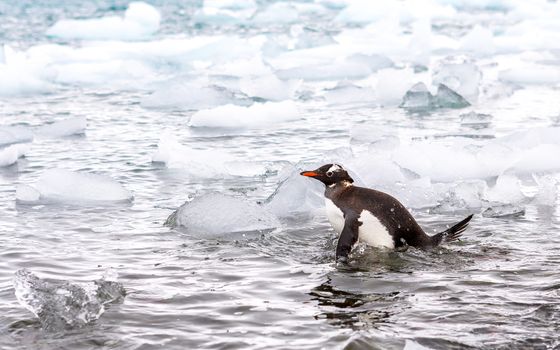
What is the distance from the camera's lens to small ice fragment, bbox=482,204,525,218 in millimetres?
7906

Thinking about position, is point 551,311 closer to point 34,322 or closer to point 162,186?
point 34,322

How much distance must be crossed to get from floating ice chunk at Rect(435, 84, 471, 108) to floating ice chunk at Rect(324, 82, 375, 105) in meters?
1.29

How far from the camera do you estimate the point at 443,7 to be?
2919cm

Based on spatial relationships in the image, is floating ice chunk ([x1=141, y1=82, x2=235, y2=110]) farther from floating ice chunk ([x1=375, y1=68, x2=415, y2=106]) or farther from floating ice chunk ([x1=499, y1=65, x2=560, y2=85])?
floating ice chunk ([x1=499, y1=65, x2=560, y2=85])

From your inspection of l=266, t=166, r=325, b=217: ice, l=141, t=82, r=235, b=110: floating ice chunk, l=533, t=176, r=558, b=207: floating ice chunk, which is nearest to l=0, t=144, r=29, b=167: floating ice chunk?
l=266, t=166, r=325, b=217: ice

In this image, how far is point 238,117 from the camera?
12844 millimetres

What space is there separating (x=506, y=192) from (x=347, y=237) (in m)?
2.43

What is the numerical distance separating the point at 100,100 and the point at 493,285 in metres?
10.6

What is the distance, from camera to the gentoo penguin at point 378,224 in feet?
22.5

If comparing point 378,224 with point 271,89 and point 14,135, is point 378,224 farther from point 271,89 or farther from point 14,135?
point 271,89

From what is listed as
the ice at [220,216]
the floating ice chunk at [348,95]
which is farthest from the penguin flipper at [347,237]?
the floating ice chunk at [348,95]

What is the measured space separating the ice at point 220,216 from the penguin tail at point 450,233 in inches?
57.1

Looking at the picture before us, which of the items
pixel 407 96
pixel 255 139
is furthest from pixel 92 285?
pixel 407 96

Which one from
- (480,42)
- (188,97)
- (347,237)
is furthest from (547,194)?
(480,42)
